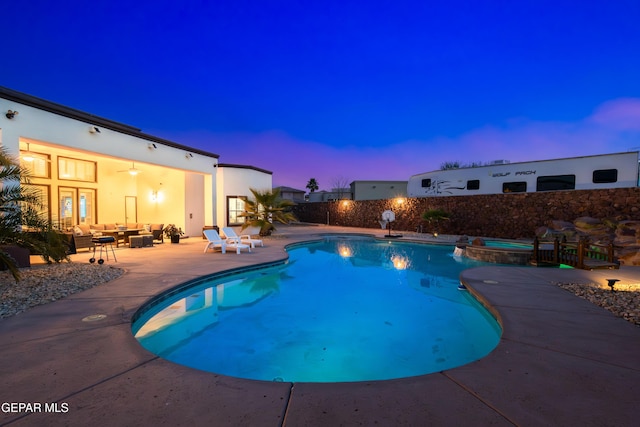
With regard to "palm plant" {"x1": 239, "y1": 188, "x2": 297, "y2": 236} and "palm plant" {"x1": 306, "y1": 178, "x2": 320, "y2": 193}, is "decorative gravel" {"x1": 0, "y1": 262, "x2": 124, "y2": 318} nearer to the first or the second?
"palm plant" {"x1": 239, "y1": 188, "x2": 297, "y2": 236}

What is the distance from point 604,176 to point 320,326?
1568cm

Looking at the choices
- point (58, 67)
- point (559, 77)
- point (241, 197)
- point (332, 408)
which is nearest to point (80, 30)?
point (58, 67)

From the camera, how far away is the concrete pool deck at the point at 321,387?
2180 mm

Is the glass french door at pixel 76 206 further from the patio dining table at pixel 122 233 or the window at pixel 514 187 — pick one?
the window at pixel 514 187

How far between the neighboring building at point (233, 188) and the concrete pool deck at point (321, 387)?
12.1 metres

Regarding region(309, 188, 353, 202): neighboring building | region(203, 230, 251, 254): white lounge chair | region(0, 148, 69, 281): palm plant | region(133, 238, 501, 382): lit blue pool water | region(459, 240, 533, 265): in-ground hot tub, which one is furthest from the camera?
region(309, 188, 353, 202): neighboring building

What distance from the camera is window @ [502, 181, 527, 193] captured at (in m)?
16.0

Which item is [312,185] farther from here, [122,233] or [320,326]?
[320,326]

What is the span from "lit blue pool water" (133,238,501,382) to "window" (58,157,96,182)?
9.44 metres

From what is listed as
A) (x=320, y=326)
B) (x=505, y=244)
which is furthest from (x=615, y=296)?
(x=505, y=244)

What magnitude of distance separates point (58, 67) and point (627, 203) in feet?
121

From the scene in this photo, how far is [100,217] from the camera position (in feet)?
44.5

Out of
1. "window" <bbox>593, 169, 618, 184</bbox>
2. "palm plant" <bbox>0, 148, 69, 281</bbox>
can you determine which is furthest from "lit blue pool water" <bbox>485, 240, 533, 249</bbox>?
"palm plant" <bbox>0, 148, 69, 281</bbox>

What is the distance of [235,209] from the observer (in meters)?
16.7
